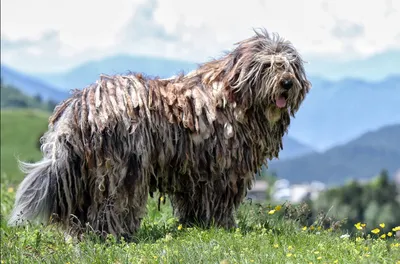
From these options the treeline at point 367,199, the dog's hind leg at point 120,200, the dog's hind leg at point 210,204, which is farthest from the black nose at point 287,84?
the treeline at point 367,199

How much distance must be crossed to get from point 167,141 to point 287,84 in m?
1.41

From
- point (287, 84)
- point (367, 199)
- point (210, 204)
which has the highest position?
point (287, 84)

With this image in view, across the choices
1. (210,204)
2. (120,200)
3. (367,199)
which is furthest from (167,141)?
(367,199)

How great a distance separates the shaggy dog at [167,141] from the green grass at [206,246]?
0.34 metres

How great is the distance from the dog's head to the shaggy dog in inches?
0.4

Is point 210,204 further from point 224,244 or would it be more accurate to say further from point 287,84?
point 287,84

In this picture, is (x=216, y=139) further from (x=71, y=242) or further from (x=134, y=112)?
(x=71, y=242)

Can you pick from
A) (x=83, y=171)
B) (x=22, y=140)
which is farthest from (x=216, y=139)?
(x=22, y=140)

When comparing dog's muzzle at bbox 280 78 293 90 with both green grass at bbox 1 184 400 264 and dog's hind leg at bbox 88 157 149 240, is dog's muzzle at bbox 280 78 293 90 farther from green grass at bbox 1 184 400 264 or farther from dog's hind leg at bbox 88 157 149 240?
dog's hind leg at bbox 88 157 149 240

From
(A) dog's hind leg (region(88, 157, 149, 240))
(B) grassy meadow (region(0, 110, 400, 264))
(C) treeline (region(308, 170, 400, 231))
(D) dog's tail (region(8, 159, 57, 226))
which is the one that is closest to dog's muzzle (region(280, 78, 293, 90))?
(B) grassy meadow (region(0, 110, 400, 264))

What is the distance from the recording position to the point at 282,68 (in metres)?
8.12

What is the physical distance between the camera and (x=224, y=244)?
7.03m

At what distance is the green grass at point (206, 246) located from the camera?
6.42 metres

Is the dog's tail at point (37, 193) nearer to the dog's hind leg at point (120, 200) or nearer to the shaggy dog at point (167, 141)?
the shaggy dog at point (167, 141)
